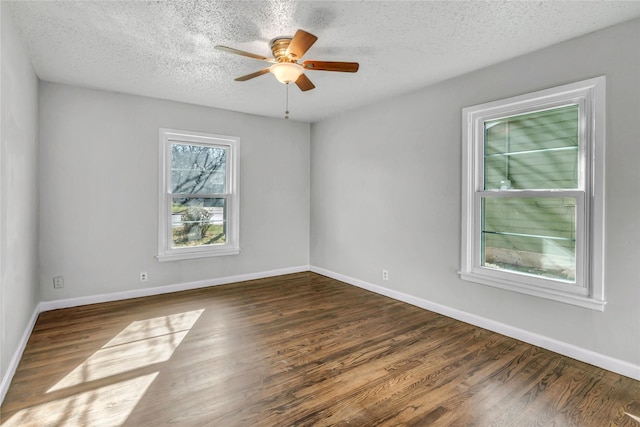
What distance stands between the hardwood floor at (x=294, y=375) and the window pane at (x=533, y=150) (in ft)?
4.57

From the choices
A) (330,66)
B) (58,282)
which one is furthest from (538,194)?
(58,282)

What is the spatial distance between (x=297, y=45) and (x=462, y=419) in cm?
249

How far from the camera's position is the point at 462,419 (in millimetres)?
1868

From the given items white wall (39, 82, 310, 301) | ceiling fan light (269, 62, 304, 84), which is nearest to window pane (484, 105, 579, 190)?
ceiling fan light (269, 62, 304, 84)

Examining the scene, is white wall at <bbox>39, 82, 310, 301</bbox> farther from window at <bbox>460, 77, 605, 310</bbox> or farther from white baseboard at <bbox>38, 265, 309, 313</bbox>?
window at <bbox>460, 77, 605, 310</bbox>

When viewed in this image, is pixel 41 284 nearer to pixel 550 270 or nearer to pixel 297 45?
pixel 297 45

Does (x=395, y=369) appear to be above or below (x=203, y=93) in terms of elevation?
below

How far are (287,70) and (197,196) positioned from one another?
258 centimetres

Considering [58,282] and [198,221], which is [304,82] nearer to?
[198,221]

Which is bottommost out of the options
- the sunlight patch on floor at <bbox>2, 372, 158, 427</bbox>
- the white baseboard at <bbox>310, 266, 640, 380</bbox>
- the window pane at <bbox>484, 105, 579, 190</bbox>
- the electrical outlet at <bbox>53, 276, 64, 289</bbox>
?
the sunlight patch on floor at <bbox>2, 372, 158, 427</bbox>

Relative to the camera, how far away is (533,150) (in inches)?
113

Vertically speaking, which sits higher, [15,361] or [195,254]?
[195,254]

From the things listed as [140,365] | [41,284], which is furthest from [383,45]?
[41,284]

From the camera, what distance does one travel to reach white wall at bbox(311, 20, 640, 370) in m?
2.32
